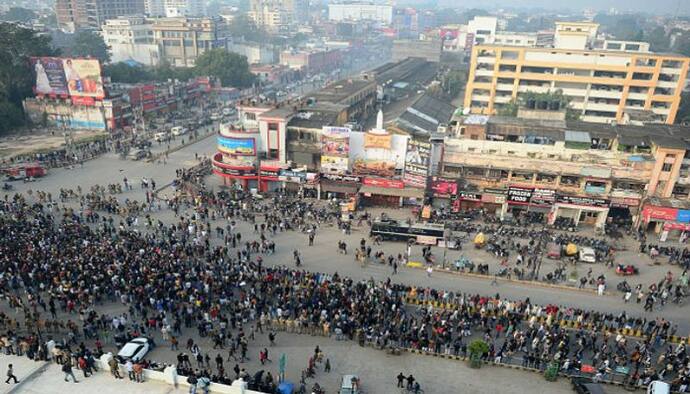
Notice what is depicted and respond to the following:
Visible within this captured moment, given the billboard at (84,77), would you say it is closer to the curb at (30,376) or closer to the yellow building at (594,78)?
the curb at (30,376)

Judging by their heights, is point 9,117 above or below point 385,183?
above

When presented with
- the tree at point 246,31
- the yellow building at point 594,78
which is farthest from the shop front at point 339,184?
the tree at point 246,31

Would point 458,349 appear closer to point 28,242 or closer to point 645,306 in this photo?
point 645,306

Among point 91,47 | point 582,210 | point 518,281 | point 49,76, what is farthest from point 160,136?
point 91,47

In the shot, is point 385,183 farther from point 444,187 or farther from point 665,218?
point 665,218

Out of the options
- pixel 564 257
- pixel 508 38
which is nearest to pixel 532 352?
pixel 564 257

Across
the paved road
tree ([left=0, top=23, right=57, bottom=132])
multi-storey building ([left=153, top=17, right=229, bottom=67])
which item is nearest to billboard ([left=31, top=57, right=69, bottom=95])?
tree ([left=0, top=23, right=57, bottom=132])
